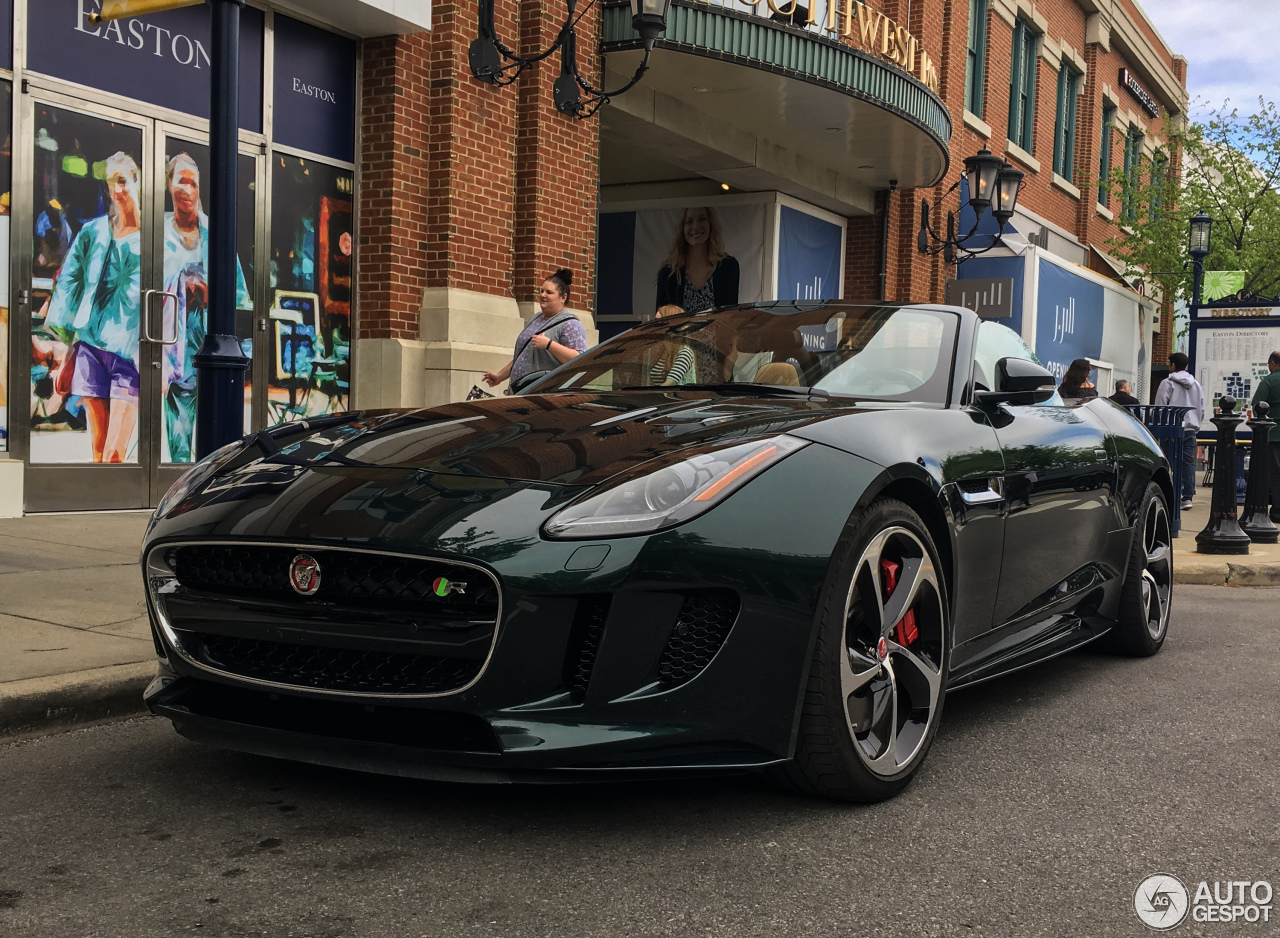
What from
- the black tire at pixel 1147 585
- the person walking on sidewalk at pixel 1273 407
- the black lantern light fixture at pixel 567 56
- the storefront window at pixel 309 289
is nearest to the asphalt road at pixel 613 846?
the black tire at pixel 1147 585

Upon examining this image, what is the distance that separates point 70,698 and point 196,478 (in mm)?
980

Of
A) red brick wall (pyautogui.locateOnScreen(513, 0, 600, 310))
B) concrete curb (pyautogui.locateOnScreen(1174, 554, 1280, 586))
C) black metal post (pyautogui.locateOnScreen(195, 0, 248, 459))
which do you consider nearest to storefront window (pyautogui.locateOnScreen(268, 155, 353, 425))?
red brick wall (pyautogui.locateOnScreen(513, 0, 600, 310))

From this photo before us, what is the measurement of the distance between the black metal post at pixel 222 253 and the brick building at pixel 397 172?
11.8ft

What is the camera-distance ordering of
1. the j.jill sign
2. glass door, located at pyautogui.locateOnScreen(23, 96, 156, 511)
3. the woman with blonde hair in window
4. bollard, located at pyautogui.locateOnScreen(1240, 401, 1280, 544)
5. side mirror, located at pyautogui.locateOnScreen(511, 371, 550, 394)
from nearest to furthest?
side mirror, located at pyautogui.locateOnScreen(511, 371, 550, 394) → glass door, located at pyautogui.locateOnScreen(23, 96, 156, 511) → bollard, located at pyautogui.locateOnScreen(1240, 401, 1280, 544) → the j.jill sign → the woman with blonde hair in window

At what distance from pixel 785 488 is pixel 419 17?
28.1 ft

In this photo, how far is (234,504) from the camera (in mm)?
3250

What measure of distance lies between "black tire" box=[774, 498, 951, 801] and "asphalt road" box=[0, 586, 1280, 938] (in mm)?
113

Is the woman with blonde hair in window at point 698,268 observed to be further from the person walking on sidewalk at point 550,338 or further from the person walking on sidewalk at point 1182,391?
the person walking on sidewalk at point 550,338

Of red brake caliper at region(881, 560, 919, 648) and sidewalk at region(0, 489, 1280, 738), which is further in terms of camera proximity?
sidewalk at region(0, 489, 1280, 738)

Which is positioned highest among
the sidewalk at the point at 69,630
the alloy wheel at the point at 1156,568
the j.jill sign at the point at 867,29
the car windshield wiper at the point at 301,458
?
the j.jill sign at the point at 867,29

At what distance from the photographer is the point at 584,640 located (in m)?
2.88

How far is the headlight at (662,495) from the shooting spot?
2.90 meters

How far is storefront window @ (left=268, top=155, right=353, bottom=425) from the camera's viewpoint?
33.9 ft

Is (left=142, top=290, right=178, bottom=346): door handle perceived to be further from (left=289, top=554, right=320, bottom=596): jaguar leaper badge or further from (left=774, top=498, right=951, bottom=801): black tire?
(left=774, top=498, right=951, bottom=801): black tire
